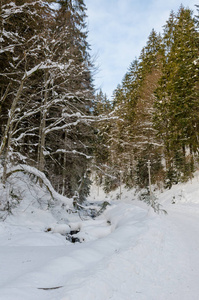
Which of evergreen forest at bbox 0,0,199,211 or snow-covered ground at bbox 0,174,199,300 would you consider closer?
snow-covered ground at bbox 0,174,199,300

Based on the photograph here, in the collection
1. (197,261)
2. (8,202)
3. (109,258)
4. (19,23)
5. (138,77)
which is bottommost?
(197,261)

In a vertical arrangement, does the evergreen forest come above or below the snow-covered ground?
above

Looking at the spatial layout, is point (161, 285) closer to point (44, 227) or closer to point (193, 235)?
point (193, 235)

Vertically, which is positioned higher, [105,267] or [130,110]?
[130,110]

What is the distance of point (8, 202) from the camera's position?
6.60 metres

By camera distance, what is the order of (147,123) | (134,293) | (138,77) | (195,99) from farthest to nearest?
(138,77)
(147,123)
(195,99)
(134,293)

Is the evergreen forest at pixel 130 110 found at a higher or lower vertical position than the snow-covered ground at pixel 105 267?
higher

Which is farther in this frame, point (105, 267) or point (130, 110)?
point (130, 110)

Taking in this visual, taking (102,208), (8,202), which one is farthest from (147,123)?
(8,202)

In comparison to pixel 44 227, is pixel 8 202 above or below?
above

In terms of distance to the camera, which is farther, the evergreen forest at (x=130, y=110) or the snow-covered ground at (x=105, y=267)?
the evergreen forest at (x=130, y=110)

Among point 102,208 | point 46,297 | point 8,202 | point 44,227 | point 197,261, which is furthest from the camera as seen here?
point 102,208

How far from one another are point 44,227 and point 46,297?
5.11 meters

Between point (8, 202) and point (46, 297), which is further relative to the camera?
point (8, 202)
